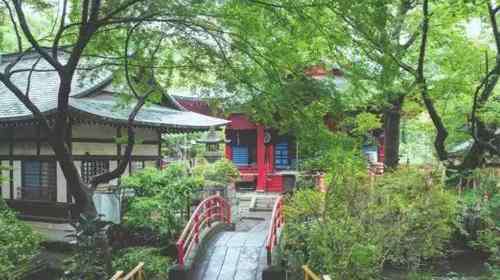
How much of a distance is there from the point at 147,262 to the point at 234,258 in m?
2.09

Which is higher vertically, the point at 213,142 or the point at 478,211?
the point at 213,142

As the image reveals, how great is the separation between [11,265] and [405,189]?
8994 mm

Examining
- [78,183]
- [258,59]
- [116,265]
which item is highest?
[258,59]

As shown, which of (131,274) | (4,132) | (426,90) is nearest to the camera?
(131,274)

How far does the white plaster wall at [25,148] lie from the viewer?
14331mm

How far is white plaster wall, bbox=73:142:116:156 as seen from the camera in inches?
554

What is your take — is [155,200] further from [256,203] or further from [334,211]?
[256,203]

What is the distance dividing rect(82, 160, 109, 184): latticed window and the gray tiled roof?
6.11 ft

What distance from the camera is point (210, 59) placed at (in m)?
9.26

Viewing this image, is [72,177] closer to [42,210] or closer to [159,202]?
[159,202]

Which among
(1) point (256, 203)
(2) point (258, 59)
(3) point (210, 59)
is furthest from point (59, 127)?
(1) point (256, 203)

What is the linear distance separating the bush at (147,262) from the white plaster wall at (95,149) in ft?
13.2

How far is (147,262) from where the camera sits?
11039mm

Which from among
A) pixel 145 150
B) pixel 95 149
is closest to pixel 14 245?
pixel 95 149
